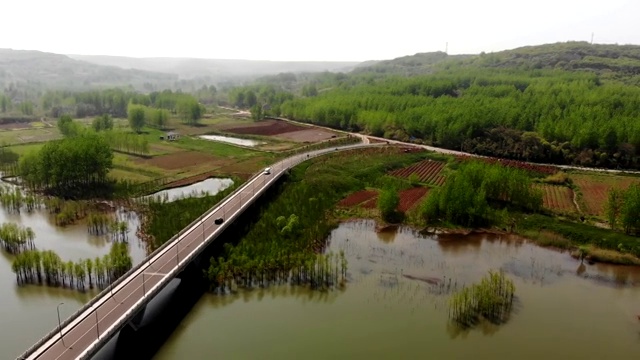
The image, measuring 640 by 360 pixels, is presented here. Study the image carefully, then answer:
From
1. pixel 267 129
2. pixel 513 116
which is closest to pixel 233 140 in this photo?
pixel 267 129

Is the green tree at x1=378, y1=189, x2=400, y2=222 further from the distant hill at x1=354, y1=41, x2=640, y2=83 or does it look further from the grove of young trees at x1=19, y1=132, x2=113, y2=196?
the distant hill at x1=354, y1=41, x2=640, y2=83

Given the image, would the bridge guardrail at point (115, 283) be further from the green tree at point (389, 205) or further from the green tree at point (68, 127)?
the green tree at point (68, 127)

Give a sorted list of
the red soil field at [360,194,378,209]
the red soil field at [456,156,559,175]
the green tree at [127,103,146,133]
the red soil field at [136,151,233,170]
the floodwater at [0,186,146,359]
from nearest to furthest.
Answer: the floodwater at [0,186,146,359] < the red soil field at [360,194,378,209] < the red soil field at [456,156,559,175] < the red soil field at [136,151,233,170] < the green tree at [127,103,146,133]

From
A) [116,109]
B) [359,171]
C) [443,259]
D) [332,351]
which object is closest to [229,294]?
[332,351]

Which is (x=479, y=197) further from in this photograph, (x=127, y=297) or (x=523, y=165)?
(x=127, y=297)

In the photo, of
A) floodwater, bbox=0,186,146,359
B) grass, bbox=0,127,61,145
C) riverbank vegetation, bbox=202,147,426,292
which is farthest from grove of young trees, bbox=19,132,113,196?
grass, bbox=0,127,61,145

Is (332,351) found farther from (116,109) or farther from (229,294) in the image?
(116,109)

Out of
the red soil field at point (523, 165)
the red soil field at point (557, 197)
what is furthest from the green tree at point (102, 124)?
the red soil field at point (557, 197)
